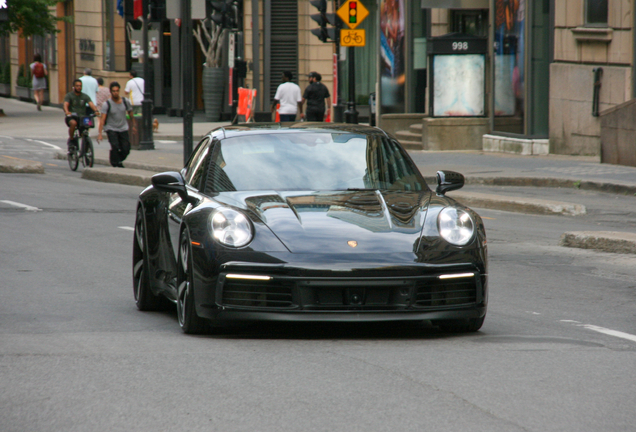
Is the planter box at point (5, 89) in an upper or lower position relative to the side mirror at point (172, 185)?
upper

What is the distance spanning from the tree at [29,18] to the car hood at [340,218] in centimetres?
3517

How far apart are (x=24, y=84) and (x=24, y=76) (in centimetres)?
62

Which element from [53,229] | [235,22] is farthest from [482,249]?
[235,22]

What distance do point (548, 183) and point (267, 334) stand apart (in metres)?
11.9

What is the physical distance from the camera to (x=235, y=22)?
25.1 meters

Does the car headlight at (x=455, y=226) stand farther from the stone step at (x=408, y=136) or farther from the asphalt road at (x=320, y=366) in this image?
the stone step at (x=408, y=136)

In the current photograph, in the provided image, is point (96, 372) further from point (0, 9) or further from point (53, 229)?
point (0, 9)

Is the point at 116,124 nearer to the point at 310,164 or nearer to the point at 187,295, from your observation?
the point at 310,164

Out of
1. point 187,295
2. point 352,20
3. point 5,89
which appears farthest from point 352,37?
point 5,89

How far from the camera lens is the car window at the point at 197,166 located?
734 centimetres

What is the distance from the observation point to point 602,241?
432 inches

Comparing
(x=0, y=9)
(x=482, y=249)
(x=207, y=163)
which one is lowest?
(x=482, y=249)

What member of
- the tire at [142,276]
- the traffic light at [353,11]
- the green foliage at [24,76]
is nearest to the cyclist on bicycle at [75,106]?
the traffic light at [353,11]

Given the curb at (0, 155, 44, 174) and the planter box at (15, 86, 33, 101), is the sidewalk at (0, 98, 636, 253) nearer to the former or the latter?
the curb at (0, 155, 44, 174)
